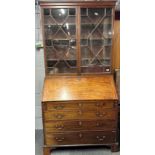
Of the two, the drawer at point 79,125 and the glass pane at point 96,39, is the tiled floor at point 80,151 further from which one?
the glass pane at point 96,39

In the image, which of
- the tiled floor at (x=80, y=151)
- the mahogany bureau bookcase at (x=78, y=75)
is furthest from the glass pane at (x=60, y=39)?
the tiled floor at (x=80, y=151)

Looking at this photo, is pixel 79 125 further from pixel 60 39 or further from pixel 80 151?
pixel 60 39

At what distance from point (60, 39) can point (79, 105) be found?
0.90 metres

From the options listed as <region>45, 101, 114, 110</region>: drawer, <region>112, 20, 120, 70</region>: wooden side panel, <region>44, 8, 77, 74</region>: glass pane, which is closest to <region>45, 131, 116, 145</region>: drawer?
<region>45, 101, 114, 110</region>: drawer

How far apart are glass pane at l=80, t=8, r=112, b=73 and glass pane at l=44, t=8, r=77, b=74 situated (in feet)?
0.44

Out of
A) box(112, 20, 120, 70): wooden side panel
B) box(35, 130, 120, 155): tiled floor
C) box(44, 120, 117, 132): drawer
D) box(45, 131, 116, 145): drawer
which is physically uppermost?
box(112, 20, 120, 70): wooden side panel

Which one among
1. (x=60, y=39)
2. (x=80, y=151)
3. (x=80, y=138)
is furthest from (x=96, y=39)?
(x=80, y=151)

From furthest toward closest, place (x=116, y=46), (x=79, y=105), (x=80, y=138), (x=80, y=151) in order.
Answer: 1. (x=116, y=46)
2. (x=80, y=151)
3. (x=80, y=138)
4. (x=79, y=105)

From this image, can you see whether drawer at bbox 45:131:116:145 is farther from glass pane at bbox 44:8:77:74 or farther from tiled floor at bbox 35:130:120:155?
glass pane at bbox 44:8:77:74

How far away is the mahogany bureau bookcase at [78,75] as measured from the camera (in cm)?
268

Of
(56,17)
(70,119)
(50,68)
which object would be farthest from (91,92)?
(56,17)

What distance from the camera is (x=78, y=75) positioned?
2.93 meters

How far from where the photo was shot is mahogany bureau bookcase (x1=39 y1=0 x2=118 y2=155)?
8.80 ft
